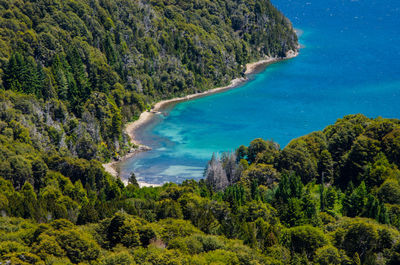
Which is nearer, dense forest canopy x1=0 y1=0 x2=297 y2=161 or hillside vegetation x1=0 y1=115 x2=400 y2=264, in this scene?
hillside vegetation x1=0 y1=115 x2=400 y2=264

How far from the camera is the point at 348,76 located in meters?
183

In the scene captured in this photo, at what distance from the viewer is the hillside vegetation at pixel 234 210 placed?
2028 inches

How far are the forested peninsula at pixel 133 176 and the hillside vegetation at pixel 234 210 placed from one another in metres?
0.21

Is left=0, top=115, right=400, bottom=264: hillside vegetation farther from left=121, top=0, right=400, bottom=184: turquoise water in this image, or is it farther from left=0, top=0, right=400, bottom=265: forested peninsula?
left=121, top=0, right=400, bottom=184: turquoise water

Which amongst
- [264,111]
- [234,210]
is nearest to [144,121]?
[264,111]

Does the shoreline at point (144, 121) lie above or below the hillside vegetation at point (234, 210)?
above

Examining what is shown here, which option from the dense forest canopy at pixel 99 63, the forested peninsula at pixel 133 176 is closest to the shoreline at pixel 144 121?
the dense forest canopy at pixel 99 63

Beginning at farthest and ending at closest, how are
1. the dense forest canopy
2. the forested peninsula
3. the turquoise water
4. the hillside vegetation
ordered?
the turquoise water
the dense forest canopy
the forested peninsula
the hillside vegetation

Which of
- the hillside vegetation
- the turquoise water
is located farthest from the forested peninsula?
the turquoise water

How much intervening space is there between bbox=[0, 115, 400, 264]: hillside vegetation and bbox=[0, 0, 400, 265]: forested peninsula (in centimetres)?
21

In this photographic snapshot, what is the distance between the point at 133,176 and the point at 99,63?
53.9 meters

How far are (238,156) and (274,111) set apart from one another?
50038 mm

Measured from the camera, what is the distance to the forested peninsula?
2195 inches

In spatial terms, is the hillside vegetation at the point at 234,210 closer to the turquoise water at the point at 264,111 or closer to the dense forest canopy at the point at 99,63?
the turquoise water at the point at 264,111
